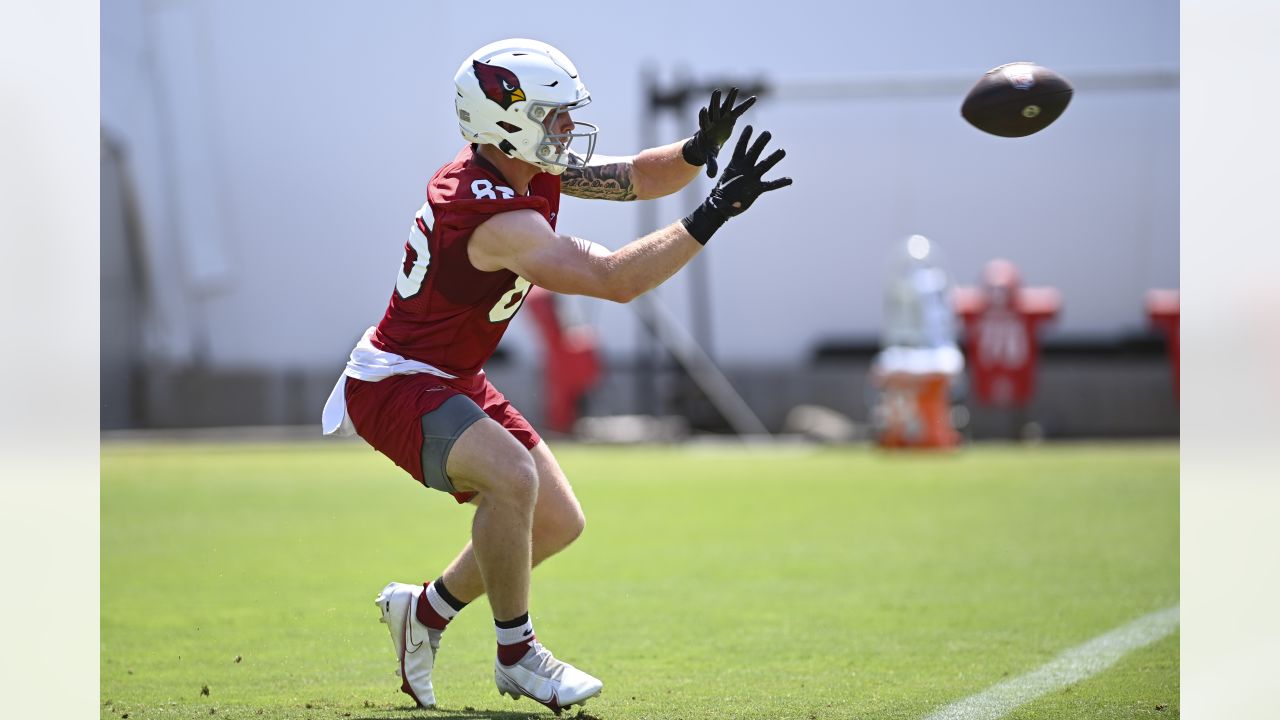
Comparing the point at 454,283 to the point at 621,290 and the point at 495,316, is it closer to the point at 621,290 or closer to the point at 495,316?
the point at 495,316

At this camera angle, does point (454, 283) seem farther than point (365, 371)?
No

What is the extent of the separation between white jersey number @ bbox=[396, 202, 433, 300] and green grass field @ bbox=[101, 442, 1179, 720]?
1.23 metres

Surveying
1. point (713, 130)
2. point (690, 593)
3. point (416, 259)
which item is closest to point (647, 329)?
point (690, 593)

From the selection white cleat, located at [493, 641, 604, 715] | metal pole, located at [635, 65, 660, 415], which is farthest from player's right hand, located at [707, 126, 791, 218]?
metal pole, located at [635, 65, 660, 415]

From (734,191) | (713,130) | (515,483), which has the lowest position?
(515,483)

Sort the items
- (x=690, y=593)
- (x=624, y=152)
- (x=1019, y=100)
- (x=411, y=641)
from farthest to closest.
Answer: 1. (x=624, y=152)
2. (x=690, y=593)
3. (x=1019, y=100)
4. (x=411, y=641)

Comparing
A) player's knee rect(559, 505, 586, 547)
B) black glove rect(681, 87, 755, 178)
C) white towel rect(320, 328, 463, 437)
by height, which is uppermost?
black glove rect(681, 87, 755, 178)

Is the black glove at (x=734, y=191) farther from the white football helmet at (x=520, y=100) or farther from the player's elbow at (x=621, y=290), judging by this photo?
→ the white football helmet at (x=520, y=100)

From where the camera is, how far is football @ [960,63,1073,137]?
459 centimetres

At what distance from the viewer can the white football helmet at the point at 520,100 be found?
13.4 feet

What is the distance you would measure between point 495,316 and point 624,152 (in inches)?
701

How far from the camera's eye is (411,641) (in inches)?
171

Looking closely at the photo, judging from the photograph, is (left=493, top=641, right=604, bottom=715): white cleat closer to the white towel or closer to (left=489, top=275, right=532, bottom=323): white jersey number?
the white towel
